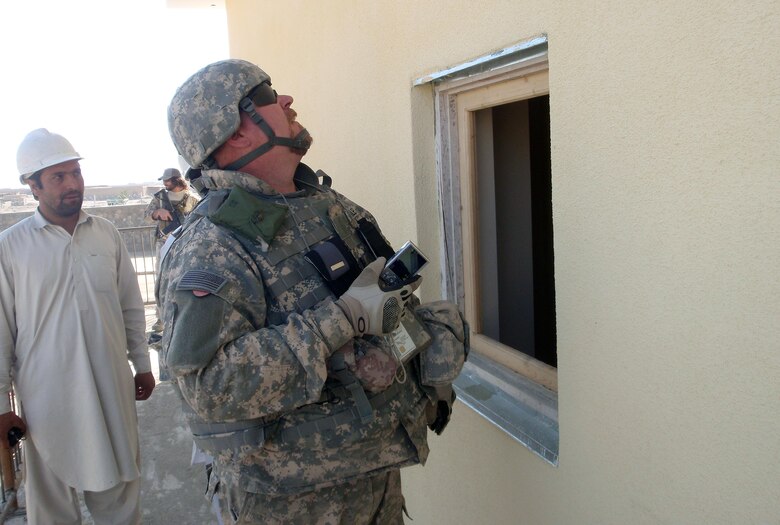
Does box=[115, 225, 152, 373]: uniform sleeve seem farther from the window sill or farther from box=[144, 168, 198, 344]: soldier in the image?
box=[144, 168, 198, 344]: soldier

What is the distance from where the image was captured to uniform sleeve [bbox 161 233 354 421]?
1.45 meters

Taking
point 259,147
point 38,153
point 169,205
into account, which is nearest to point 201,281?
point 259,147

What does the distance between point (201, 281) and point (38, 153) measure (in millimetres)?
2041

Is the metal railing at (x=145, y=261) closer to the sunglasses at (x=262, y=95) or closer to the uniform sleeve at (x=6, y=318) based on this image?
the uniform sleeve at (x=6, y=318)

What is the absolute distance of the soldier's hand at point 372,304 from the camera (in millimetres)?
1550

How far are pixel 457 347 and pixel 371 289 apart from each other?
1.42 feet

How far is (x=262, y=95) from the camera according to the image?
1825 millimetres

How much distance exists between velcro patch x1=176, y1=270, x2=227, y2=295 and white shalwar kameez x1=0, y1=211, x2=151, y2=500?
1783 mm

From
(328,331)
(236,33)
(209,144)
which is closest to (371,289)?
(328,331)

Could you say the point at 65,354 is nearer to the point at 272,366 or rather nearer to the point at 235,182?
the point at 235,182

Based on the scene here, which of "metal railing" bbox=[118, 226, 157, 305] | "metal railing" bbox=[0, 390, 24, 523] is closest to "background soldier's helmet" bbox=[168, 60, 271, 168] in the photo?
"metal railing" bbox=[0, 390, 24, 523]

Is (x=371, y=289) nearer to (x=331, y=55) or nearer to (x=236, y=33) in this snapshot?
(x=331, y=55)

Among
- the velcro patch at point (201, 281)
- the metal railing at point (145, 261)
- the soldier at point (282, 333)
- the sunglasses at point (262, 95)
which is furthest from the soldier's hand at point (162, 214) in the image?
the velcro patch at point (201, 281)

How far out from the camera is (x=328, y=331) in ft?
4.98
